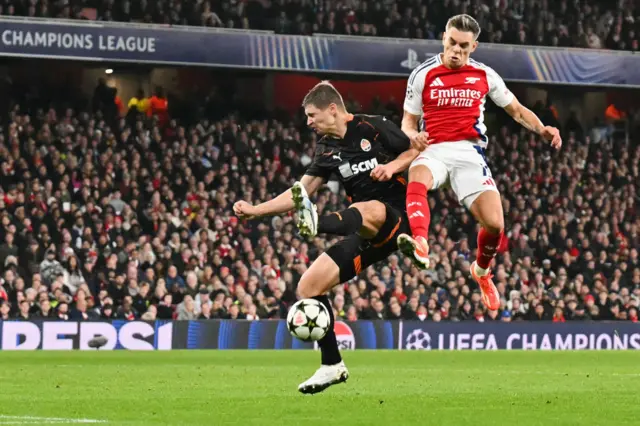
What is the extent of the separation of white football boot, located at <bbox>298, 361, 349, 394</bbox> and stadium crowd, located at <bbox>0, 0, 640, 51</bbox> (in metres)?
17.6

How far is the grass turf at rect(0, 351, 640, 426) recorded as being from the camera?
9.09 metres

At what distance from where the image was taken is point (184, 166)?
2622 cm

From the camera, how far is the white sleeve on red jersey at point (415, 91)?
10.8 m

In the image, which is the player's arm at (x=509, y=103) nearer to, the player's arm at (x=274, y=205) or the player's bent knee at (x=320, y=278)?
the player's arm at (x=274, y=205)

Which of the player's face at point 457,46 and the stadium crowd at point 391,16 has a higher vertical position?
the stadium crowd at point 391,16

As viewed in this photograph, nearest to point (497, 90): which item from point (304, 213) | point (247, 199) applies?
point (304, 213)

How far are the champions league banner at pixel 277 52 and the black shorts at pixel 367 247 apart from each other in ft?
55.1

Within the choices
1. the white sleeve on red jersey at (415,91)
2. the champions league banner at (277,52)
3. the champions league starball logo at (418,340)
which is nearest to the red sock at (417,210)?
the white sleeve on red jersey at (415,91)

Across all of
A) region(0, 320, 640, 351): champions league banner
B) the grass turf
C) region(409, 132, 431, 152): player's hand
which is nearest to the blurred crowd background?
region(0, 320, 640, 351): champions league banner

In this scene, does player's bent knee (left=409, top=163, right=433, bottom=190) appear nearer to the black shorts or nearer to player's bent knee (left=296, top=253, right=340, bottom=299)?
the black shorts

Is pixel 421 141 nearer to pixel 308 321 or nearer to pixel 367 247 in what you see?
pixel 367 247

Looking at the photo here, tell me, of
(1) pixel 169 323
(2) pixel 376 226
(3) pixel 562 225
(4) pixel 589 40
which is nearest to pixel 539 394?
(2) pixel 376 226

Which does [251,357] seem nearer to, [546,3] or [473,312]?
[473,312]

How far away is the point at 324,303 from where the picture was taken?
33.4 feet
